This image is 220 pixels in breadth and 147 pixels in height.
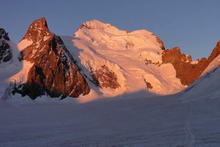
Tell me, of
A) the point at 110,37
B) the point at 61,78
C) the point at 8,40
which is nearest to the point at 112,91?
the point at 61,78

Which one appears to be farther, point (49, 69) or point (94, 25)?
point (94, 25)

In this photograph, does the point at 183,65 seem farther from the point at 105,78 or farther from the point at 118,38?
the point at 118,38

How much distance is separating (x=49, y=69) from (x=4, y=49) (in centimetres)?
A: 1358

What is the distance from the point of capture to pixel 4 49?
314ft

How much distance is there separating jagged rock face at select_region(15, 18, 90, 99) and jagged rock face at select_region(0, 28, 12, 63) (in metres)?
4.13

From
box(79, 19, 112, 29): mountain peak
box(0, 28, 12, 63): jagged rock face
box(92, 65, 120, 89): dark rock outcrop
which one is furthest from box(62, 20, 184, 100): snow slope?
box(0, 28, 12, 63): jagged rock face

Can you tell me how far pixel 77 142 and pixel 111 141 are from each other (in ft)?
6.81

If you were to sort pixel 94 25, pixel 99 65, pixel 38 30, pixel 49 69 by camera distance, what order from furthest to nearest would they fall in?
pixel 94 25 < pixel 99 65 < pixel 38 30 < pixel 49 69

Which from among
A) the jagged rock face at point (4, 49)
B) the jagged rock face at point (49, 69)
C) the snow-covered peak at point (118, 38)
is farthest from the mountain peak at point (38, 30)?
the snow-covered peak at point (118, 38)

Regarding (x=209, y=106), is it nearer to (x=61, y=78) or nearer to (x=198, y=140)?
(x=198, y=140)

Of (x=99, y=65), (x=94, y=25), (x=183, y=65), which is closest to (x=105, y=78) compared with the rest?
(x=99, y=65)

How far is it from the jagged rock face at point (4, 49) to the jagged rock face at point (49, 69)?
13.5 feet

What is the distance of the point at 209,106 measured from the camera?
110 ft

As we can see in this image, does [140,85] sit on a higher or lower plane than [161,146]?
higher
